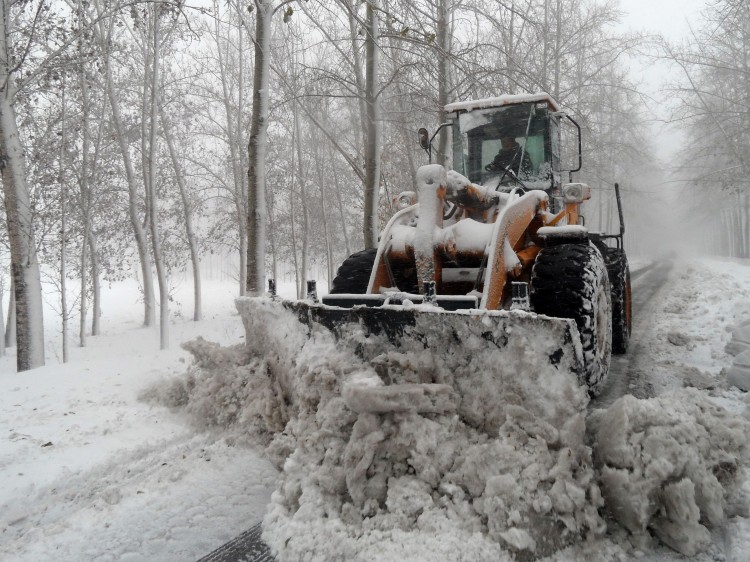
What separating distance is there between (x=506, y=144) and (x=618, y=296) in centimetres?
210

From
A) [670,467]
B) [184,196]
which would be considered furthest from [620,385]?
[184,196]

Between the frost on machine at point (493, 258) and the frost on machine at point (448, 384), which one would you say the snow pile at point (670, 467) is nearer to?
the frost on machine at point (448, 384)

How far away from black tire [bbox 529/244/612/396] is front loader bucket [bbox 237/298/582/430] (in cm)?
71

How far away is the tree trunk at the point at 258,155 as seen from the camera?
7004mm

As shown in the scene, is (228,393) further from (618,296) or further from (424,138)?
(618,296)

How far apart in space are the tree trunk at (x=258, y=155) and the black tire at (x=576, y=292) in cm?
433

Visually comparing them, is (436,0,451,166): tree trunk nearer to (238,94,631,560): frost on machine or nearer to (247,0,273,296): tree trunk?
(247,0,273,296): tree trunk

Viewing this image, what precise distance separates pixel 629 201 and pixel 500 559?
43.6 m

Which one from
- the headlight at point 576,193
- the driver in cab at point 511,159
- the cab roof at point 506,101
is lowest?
the headlight at point 576,193

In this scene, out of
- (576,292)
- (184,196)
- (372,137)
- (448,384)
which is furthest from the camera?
(184,196)

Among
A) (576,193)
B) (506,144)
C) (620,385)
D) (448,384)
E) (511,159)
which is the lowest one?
(620,385)

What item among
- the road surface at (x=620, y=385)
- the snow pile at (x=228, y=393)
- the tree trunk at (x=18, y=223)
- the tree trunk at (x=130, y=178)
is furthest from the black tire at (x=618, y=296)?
the tree trunk at (x=130, y=178)

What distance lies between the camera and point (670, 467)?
241 centimetres

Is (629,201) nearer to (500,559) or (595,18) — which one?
(595,18)
